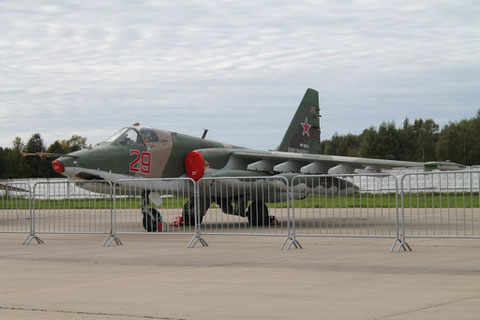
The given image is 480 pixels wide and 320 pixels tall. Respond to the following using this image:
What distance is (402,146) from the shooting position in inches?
3157

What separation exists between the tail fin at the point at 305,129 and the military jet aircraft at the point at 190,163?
7.71ft

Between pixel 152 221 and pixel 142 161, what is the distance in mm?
1909

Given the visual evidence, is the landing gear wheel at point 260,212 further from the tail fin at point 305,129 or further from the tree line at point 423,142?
the tree line at point 423,142

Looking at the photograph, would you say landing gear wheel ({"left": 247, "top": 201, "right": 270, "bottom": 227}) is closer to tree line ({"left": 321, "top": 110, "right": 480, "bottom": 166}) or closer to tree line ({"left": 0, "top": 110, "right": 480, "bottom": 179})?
tree line ({"left": 0, "top": 110, "right": 480, "bottom": 179})

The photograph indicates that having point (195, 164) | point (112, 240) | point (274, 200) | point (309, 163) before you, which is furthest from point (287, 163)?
point (112, 240)

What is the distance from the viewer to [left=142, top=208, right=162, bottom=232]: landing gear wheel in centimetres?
1442

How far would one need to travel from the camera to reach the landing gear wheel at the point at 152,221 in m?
14.4

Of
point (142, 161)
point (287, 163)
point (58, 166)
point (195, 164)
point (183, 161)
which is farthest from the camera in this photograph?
point (287, 163)

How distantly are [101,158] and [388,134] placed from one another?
225ft

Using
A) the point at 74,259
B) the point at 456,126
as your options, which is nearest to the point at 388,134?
the point at 456,126

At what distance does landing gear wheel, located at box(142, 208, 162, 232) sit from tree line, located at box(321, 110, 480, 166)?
58725 mm

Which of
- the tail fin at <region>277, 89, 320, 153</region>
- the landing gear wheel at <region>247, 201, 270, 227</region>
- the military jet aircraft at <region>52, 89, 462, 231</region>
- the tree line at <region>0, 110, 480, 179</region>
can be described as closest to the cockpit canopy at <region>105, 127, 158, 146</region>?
the military jet aircraft at <region>52, 89, 462, 231</region>

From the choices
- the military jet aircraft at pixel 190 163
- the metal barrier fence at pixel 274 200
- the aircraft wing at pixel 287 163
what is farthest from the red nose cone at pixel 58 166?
the aircraft wing at pixel 287 163

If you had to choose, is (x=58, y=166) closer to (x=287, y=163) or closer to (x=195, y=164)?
(x=195, y=164)
